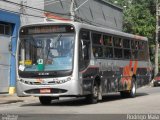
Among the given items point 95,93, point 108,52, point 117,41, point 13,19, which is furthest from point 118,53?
point 13,19

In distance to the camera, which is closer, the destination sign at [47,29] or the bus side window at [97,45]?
the destination sign at [47,29]

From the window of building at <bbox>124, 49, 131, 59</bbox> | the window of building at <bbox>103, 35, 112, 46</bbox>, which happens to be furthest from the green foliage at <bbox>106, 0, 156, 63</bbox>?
the window of building at <bbox>103, 35, 112, 46</bbox>

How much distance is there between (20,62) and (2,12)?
11.6 metres

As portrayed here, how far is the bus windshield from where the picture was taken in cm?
2002

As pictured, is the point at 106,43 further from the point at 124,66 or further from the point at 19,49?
the point at 19,49

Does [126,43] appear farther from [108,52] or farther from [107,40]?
[108,52]

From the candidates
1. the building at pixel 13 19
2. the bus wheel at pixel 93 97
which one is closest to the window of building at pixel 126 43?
the bus wheel at pixel 93 97

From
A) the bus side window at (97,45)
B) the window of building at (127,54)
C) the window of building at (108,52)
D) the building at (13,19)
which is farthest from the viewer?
the building at (13,19)

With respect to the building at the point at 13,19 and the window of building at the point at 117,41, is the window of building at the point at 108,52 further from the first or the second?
the building at the point at 13,19

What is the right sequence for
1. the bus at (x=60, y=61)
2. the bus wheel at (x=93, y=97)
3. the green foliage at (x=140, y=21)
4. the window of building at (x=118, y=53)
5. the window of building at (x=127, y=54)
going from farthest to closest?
the green foliage at (x=140, y=21), the window of building at (x=127, y=54), the window of building at (x=118, y=53), the bus wheel at (x=93, y=97), the bus at (x=60, y=61)

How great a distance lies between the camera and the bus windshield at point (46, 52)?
788 inches

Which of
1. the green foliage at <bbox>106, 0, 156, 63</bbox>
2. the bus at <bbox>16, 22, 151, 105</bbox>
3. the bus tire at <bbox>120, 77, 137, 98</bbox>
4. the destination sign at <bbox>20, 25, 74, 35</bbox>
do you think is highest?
the green foliage at <bbox>106, 0, 156, 63</bbox>

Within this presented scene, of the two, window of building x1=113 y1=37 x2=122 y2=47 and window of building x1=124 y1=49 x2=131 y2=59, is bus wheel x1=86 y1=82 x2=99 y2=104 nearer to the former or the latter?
window of building x1=113 y1=37 x2=122 y2=47

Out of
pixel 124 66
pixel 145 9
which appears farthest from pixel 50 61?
pixel 145 9
